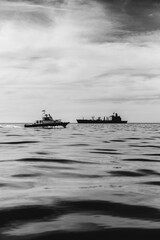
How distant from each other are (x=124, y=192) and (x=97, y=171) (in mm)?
2669

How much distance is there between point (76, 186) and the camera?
606 cm

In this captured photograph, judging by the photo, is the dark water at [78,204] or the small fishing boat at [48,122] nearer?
the dark water at [78,204]

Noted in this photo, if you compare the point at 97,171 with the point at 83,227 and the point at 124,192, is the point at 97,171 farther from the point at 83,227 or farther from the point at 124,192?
the point at 83,227

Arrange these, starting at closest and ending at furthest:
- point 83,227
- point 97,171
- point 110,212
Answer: point 83,227
point 110,212
point 97,171

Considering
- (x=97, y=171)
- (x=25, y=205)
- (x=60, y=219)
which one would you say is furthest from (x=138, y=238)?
(x=97, y=171)

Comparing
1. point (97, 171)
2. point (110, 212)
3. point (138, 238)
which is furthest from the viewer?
point (97, 171)

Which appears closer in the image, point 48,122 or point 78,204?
point 78,204

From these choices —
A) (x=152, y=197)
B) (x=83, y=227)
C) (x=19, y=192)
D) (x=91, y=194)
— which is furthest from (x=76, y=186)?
(x=83, y=227)

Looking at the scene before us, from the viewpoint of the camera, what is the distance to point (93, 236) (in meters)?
3.18

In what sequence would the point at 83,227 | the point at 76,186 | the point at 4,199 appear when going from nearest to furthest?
the point at 83,227 → the point at 4,199 → the point at 76,186

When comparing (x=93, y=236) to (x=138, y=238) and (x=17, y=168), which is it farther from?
(x=17, y=168)

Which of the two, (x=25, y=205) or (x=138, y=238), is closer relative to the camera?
(x=138, y=238)

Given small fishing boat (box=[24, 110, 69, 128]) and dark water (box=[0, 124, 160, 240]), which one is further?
small fishing boat (box=[24, 110, 69, 128])

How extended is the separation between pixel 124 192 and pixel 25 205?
186 cm
